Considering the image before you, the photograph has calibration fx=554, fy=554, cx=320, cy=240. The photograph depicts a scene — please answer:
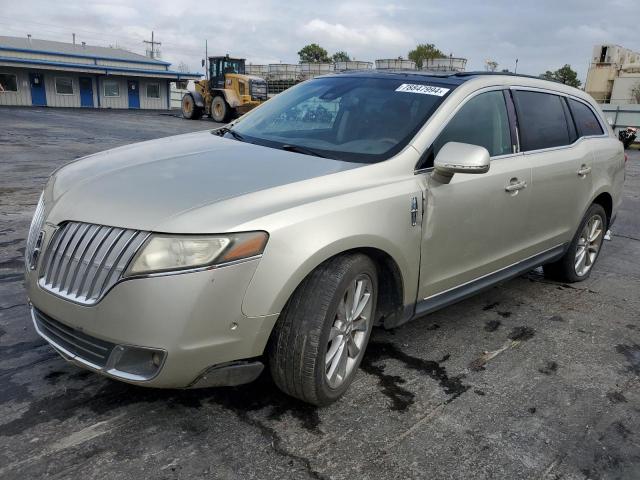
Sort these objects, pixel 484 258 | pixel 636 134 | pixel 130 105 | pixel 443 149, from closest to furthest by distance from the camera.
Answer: pixel 443 149, pixel 484 258, pixel 636 134, pixel 130 105

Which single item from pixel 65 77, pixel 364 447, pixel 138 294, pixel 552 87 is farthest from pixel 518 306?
pixel 65 77

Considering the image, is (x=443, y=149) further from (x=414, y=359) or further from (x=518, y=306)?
(x=518, y=306)

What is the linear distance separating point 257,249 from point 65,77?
41416 mm

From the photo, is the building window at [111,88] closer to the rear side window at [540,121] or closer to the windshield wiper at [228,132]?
the windshield wiper at [228,132]

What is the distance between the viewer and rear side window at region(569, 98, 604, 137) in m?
4.66

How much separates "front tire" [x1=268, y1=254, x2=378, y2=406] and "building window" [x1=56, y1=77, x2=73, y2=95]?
41.0 meters

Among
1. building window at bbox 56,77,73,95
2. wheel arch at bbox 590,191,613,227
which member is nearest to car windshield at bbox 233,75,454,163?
wheel arch at bbox 590,191,613,227

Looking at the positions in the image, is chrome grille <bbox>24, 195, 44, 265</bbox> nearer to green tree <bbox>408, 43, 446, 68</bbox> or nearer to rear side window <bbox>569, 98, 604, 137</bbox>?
rear side window <bbox>569, 98, 604, 137</bbox>

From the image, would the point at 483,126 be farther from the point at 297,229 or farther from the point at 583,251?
→ the point at 583,251

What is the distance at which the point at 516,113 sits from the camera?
12.7 feet

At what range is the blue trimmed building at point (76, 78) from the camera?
35.8 m

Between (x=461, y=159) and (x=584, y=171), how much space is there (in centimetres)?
208

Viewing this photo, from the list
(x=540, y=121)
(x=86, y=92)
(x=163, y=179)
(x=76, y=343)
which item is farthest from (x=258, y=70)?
(x=76, y=343)

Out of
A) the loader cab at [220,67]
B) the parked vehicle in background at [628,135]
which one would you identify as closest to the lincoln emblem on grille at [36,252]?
the parked vehicle in background at [628,135]
